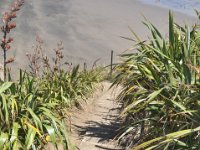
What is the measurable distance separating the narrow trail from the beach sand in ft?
44.8

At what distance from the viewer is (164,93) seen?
→ 5.71 m

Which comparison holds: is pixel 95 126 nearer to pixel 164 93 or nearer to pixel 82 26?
pixel 164 93

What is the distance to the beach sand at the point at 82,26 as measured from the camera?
27547mm

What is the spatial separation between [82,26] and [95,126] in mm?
24939

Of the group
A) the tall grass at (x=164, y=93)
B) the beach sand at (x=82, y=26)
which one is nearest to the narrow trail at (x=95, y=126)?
the tall grass at (x=164, y=93)

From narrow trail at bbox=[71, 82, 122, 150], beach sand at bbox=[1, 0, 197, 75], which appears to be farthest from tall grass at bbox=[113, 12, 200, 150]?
beach sand at bbox=[1, 0, 197, 75]

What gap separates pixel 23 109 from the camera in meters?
5.51

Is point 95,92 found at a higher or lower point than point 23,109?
lower

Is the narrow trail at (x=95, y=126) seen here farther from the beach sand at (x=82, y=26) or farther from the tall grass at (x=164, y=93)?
the beach sand at (x=82, y=26)

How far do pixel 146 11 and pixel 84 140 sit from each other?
3372 cm

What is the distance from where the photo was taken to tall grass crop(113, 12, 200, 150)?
4.82 meters

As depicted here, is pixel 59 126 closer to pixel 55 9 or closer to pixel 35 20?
pixel 35 20

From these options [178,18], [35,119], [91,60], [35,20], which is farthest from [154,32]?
[178,18]

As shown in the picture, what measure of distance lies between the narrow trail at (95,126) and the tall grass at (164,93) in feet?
1.21
